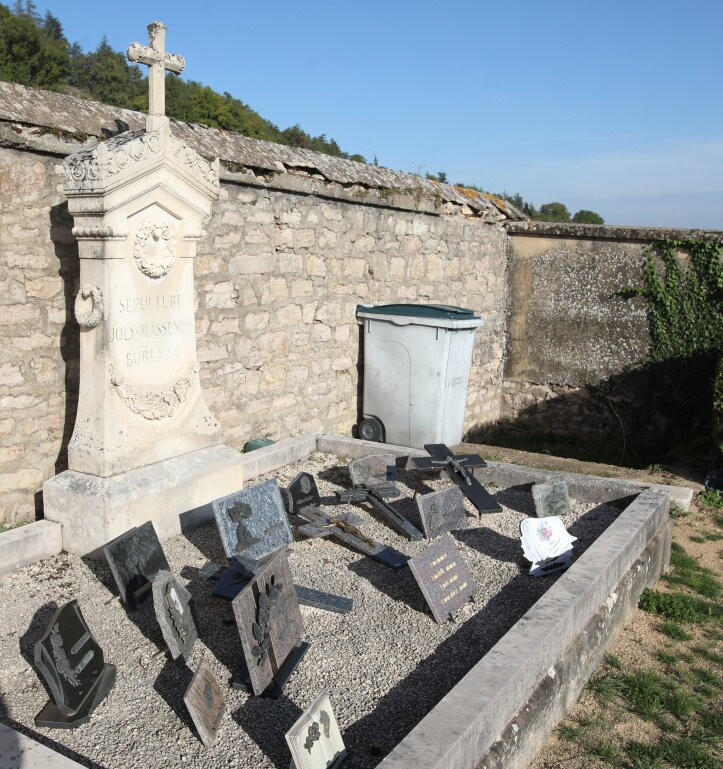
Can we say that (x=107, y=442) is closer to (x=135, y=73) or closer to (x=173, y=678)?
(x=173, y=678)

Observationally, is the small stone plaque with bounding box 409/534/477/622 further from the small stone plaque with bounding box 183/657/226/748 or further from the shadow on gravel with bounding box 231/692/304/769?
the small stone plaque with bounding box 183/657/226/748

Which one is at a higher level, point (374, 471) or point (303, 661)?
point (374, 471)

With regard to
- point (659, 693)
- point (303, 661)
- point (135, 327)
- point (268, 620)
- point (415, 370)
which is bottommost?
point (659, 693)

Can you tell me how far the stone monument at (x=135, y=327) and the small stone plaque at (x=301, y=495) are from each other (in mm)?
560

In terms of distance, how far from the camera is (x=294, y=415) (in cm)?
688

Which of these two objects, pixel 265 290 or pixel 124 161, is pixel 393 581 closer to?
pixel 124 161

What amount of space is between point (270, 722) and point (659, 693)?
1.90 meters

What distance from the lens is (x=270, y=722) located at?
3012 millimetres

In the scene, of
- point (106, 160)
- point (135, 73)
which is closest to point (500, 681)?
point (106, 160)

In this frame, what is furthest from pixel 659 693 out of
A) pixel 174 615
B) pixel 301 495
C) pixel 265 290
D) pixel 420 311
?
pixel 420 311

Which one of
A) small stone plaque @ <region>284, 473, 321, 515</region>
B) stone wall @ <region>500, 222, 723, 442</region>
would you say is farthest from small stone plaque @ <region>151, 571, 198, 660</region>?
stone wall @ <region>500, 222, 723, 442</region>

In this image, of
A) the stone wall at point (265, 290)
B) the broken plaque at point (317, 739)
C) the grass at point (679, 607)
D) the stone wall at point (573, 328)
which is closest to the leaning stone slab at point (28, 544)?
the stone wall at point (265, 290)

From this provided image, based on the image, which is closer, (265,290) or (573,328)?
(265,290)

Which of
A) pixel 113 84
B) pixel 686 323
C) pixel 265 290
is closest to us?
pixel 265 290
